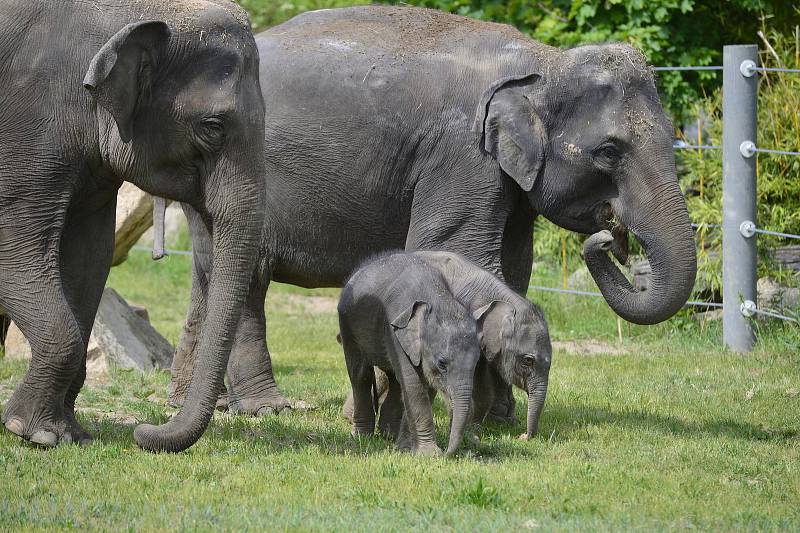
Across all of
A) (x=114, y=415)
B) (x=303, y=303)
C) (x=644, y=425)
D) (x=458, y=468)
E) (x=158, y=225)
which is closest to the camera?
(x=458, y=468)

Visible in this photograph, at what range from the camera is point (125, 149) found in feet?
23.0

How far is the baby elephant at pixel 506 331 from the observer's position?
7.43 metres

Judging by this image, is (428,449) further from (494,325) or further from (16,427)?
(16,427)

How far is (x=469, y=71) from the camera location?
8430mm

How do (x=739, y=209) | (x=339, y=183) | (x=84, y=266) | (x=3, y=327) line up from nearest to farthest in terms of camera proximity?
1. (x=84, y=266)
2. (x=339, y=183)
3. (x=739, y=209)
4. (x=3, y=327)

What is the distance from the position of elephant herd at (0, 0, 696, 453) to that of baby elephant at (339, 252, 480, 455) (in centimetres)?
1

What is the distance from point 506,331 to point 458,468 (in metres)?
0.92

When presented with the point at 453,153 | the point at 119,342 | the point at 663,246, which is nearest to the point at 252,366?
the point at 453,153

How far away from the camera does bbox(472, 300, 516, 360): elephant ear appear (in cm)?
744

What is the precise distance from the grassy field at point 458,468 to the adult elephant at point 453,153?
85cm

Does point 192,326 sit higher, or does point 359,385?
point 359,385

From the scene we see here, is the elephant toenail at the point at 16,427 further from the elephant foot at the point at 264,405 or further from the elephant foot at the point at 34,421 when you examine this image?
the elephant foot at the point at 264,405

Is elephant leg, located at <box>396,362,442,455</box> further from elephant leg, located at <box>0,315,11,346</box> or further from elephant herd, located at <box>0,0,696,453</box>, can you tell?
elephant leg, located at <box>0,315,11,346</box>

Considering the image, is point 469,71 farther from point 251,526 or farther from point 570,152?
point 251,526
